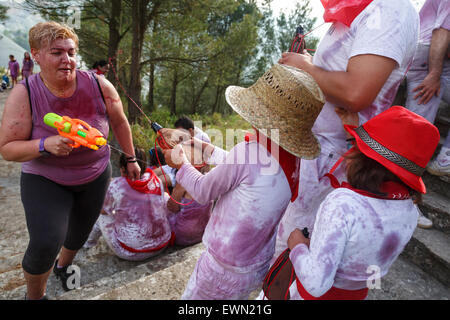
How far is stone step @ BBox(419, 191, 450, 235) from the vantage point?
2.33 meters

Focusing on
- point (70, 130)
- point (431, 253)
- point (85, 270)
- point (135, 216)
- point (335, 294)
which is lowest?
point (85, 270)

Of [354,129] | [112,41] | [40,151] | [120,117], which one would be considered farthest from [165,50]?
[354,129]

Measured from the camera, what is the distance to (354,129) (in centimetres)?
116

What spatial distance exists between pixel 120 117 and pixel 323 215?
5.71ft

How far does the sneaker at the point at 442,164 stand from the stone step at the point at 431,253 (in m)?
0.54

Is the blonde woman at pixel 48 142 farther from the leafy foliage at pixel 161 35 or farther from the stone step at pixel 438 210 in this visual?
the leafy foliage at pixel 161 35

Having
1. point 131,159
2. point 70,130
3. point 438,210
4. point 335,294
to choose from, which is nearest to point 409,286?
point 438,210

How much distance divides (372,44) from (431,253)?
1865 millimetres

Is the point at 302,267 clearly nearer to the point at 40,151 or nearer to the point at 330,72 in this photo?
the point at 330,72

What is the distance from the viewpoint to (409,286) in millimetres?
2021

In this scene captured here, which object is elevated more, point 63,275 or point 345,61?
point 345,61

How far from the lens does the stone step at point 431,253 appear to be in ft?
6.72

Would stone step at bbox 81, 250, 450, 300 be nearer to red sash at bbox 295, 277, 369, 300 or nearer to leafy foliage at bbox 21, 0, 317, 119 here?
red sash at bbox 295, 277, 369, 300

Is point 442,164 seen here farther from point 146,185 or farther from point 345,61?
point 146,185
